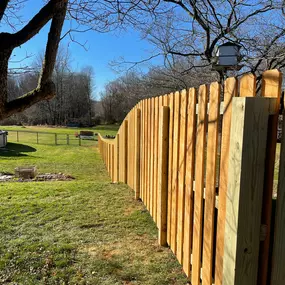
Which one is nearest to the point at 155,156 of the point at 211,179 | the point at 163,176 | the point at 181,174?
the point at 163,176

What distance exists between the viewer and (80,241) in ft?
9.02

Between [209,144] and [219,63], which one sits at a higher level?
[219,63]

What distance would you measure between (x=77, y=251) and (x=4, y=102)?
5.28 ft

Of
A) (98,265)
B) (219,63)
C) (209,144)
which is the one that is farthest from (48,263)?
(219,63)

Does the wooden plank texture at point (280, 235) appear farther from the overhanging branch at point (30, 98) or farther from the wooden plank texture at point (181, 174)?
the overhanging branch at point (30, 98)

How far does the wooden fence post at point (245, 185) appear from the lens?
1.29 m

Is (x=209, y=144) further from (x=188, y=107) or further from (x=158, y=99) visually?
(x=158, y=99)

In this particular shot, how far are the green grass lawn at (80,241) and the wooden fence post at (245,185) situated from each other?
911mm

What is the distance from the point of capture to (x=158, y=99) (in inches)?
121

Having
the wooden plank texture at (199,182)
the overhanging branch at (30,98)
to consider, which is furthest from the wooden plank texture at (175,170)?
the overhanging branch at (30,98)

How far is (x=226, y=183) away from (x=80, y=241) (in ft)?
6.26

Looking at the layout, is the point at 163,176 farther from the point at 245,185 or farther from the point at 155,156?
the point at 245,185

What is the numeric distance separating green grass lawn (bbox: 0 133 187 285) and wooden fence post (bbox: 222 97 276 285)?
2.99 feet

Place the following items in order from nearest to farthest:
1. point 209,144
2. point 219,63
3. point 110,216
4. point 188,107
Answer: point 209,144
point 188,107
point 110,216
point 219,63
